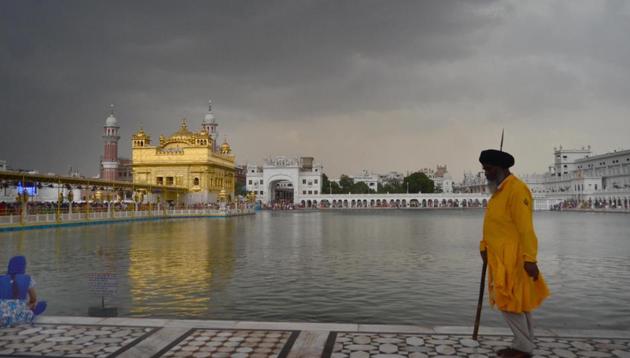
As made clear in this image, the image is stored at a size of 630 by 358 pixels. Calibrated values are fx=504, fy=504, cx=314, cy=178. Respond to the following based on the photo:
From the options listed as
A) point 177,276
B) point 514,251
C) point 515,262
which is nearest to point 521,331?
point 515,262

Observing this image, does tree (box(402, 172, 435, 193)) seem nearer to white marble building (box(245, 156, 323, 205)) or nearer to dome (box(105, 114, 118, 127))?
white marble building (box(245, 156, 323, 205))

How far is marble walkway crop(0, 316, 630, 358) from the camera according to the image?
501 centimetres

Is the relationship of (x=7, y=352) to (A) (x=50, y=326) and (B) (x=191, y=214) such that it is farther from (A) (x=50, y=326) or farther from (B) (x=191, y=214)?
(B) (x=191, y=214)

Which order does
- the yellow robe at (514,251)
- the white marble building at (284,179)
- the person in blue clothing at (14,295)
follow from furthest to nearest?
1. the white marble building at (284,179)
2. the person in blue clothing at (14,295)
3. the yellow robe at (514,251)

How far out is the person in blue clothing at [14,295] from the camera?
19.6ft

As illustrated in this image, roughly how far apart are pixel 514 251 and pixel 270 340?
269cm

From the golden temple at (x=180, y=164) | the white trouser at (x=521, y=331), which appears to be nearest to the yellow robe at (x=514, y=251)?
the white trouser at (x=521, y=331)

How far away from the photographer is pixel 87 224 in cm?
3378

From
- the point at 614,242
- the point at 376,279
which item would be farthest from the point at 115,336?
the point at 614,242

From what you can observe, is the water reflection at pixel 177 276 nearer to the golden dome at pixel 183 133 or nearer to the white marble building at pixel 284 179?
the golden dome at pixel 183 133

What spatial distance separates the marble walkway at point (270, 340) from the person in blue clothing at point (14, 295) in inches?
6.9

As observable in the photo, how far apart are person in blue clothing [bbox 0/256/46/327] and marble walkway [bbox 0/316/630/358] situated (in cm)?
17

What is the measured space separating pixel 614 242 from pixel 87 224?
30.4 meters

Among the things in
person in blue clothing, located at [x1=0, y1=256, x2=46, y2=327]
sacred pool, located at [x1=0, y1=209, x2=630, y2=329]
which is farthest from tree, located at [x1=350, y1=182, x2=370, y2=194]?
person in blue clothing, located at [x1=0, y1=256, x2=46, y2=327]
